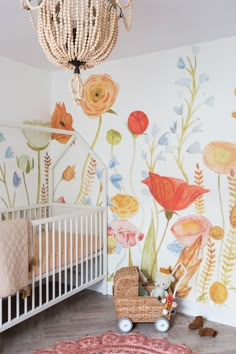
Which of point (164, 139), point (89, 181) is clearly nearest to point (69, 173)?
point (89, 181)

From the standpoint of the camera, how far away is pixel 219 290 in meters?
2.61

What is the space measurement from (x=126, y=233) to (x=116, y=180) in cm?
49

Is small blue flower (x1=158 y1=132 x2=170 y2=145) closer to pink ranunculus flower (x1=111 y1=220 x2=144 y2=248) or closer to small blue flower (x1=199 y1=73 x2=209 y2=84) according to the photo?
small blue flower (x1=199 y1=73 x2=209 y2=84)

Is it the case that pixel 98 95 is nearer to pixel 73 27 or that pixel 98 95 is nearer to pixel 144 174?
pixel 144 174

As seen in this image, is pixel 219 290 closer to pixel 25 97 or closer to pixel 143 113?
pixel 143 113

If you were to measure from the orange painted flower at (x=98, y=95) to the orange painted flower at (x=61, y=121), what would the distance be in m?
0.22

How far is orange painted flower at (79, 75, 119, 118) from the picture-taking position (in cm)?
304

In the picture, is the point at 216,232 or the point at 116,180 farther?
the point at 116,180

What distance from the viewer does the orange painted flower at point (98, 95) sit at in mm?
3035

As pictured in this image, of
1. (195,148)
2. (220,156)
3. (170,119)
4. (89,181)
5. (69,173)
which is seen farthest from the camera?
(69,173)

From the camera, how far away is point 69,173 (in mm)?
3307

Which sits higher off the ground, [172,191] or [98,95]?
[98,95]

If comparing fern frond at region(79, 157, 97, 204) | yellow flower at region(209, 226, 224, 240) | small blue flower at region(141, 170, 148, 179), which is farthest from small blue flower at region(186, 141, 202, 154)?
fern frond at region(79, 157, 97, 204)

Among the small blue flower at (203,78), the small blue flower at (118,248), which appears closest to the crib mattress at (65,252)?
the small blue flower at (118,248)
